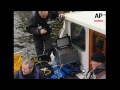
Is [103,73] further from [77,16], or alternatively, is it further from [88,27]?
[77,16]

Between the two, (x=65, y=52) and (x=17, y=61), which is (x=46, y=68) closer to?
(x=65, y=52)

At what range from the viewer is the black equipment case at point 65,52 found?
4590mm

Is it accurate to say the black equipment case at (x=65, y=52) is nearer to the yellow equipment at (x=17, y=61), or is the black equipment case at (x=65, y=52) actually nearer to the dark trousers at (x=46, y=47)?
the dark trousers at (x=46, y=47)

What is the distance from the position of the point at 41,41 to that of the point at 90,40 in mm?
1013

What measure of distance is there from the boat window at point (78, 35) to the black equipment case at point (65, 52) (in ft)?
0.35

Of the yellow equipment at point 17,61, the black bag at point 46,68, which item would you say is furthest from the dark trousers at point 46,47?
the yellow equipment at point 17,61

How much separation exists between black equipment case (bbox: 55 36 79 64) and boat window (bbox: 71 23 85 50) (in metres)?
0.11

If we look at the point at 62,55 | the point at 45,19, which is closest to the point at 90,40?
the point at 62,55

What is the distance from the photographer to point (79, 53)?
471 cm

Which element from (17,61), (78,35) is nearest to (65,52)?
(78,35)

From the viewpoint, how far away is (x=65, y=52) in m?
4.63

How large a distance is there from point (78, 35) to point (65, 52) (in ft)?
1.23

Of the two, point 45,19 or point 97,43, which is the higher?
point 45,19

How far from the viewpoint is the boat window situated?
4598mm
